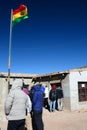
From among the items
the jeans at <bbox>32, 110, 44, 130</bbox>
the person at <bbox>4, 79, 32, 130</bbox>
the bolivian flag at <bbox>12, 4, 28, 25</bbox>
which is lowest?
the jeans at <bbox>32, 110, 44, 130</bbox>

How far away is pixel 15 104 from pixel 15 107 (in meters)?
0.06

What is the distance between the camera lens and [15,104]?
4555 mm

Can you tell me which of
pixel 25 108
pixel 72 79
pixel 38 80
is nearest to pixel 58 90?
pixel 72 79

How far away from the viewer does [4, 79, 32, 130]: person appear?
177 inches

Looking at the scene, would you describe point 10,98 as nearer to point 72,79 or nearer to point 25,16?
point 25,16

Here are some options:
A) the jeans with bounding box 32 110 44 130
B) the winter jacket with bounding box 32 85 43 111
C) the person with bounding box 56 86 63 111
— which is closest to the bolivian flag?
the person with bounding box 56 86 63 111

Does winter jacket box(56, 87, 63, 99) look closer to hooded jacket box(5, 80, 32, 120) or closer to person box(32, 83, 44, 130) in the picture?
person box(32, 83, 44, 130)

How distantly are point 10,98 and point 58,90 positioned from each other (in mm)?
9969

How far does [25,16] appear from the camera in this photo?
1337cm

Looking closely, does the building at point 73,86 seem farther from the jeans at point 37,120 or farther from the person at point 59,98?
the jeans at point 37,120

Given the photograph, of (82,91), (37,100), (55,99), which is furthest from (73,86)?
(37,100)

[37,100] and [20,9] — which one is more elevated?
[20,9]

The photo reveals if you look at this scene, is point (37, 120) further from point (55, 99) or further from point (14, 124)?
point (55, 99)

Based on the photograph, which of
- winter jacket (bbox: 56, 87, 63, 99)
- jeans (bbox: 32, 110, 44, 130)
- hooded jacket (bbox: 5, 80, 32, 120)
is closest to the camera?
hooded jacket (bbox: 5, 80, 32, 120)
